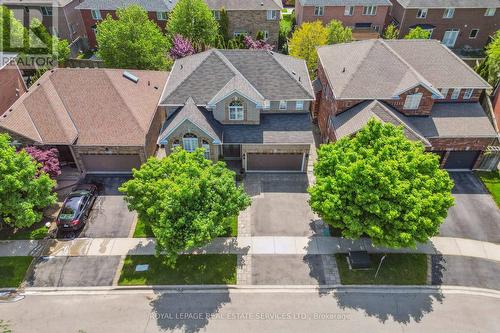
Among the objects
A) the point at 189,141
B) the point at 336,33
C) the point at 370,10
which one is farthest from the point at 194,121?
the point at 370,10

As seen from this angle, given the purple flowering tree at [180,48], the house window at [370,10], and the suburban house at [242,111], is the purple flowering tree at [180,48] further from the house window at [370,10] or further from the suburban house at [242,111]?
the house window at [370,10]

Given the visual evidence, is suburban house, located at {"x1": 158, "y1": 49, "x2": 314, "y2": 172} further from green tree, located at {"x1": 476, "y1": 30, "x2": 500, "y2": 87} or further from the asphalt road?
green tree, located at {"x1": 476, "y1": 30, "x2": 500, "y2": 87}

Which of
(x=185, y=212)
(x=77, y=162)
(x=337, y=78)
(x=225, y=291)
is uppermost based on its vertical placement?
(x=337, y=78)

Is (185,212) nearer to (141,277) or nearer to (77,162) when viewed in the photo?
(141,277)

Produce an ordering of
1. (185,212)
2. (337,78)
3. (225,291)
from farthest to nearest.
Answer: (337,78) → (225,291) → (185,212)

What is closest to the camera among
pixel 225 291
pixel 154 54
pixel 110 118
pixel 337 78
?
pixel 225 291

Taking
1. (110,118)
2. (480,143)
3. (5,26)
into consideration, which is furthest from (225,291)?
(5,26)

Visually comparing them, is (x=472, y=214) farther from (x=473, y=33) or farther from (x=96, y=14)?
(x=96, y=14)

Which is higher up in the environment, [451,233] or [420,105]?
[420,105]
